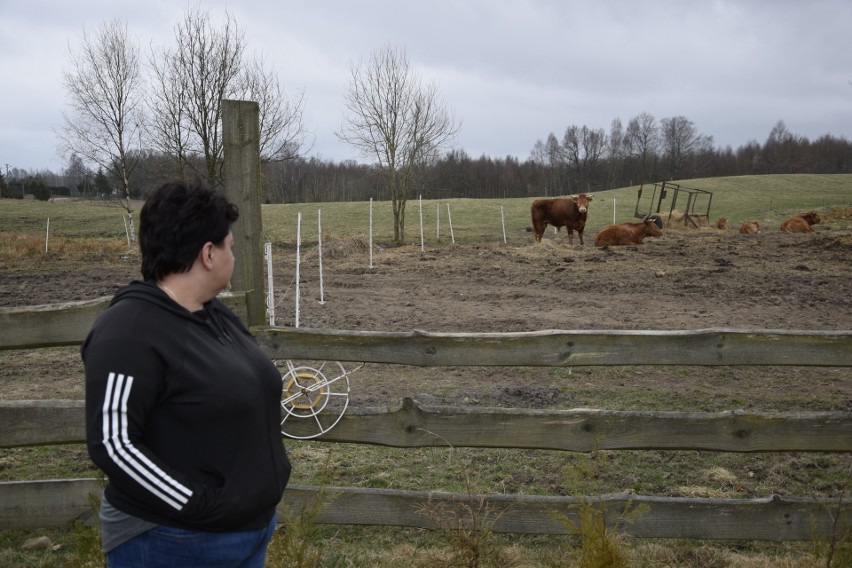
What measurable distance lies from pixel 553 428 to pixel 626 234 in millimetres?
19182

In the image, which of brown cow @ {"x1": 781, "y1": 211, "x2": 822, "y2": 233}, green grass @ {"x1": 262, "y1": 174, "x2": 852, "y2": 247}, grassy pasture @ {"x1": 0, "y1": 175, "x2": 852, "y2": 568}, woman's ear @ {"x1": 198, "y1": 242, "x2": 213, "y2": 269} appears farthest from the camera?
green grass @ {"x1": 262, "y1": 174, "x2": 852, "y2": 247}

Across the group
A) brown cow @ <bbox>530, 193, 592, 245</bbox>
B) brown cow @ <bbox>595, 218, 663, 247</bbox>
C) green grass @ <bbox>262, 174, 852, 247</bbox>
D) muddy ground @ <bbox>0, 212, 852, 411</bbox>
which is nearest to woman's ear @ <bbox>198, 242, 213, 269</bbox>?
muddy ground @ <bbox>0, 212, 852, 411</bbox>

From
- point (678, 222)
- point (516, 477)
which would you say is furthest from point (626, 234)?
point (516, 477)

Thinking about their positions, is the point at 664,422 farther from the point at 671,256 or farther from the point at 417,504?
the point at 671,256

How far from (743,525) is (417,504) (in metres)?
1.73

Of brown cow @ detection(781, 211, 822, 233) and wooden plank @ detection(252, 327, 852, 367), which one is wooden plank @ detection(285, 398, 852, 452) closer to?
wooden plank @ detection(252, 327, 852, 367)

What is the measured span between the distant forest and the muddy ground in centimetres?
6341

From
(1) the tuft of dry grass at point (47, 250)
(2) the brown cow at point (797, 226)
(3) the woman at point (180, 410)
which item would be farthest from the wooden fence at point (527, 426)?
(2) the brown cow at point (797, 226)

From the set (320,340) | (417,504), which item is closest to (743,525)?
(417,504)

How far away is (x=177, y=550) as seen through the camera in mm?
1870

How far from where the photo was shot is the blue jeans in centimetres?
186

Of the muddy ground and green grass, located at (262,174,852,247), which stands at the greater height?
green grass, located at (262,174,852,247)

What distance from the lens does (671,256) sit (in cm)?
1766

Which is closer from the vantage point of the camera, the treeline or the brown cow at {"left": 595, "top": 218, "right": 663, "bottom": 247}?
the brown cow at {"left": 595, "top": 218, "right": 663, "bottom": 247}
